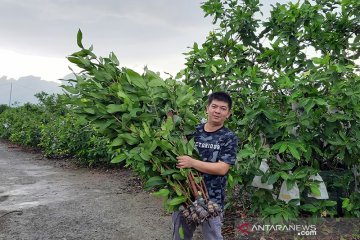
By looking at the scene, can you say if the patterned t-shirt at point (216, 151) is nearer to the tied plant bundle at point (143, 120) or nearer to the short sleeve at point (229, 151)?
the short sleeve at point (229, 151)

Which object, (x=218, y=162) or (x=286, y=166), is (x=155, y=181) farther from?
(x=286, y=166)

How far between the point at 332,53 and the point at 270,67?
882 millimetres

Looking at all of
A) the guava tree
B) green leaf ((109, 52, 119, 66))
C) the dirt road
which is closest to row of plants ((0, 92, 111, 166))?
the dirt road

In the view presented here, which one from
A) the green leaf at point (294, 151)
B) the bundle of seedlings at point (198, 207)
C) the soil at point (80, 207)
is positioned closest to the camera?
the bundle of seedlings at point (198, 207)

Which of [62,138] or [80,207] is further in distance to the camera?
[62,138]

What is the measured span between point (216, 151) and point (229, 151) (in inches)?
4.1

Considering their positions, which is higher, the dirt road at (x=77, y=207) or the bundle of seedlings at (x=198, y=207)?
the bundle of seedlings at (x=198, y=207)

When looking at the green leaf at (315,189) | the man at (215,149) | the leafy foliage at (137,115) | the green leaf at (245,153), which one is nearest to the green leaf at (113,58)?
the leafy foliage at (137,115)

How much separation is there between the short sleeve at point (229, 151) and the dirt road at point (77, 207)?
2135 mm

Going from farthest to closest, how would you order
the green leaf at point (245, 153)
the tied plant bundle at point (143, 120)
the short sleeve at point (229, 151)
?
1. the green leaf at point (245, 153)
2. the short sleeve at point (229, 151)
3. the tied plant bundle at point (143, 120)

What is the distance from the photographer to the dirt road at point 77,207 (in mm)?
4637

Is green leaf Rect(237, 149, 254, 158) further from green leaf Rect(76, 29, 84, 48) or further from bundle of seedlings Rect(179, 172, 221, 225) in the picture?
green leaf Rect(76, 29, 84, 48)

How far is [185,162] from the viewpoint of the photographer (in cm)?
249

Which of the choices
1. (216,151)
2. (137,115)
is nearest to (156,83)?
(137,115)
